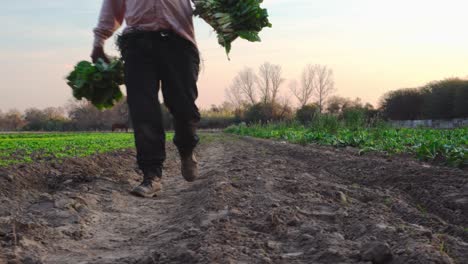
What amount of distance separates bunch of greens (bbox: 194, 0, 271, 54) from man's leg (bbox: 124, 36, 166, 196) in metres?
0.70

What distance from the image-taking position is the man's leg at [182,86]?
4.11 meters

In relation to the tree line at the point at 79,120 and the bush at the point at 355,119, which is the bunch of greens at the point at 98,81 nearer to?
the bush at the point at 355,119

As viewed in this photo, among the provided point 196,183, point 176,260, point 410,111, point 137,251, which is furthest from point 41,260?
point 410,111

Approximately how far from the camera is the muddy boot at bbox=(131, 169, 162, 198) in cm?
397

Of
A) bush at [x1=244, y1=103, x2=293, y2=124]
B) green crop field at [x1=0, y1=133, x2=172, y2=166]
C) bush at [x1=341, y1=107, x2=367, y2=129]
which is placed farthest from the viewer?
bush at [x1=244, y1=103, x2=293, y2=124]

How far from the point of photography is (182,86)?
4.19 meters

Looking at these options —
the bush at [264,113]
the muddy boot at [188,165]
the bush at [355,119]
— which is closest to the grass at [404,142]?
the bush at [355,119]

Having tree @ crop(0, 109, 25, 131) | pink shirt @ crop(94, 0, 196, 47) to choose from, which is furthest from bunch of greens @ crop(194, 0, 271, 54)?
tree @ crop(0, 109, 25, 131)

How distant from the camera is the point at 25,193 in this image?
4168 mm

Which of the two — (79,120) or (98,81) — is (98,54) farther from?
(79,120)

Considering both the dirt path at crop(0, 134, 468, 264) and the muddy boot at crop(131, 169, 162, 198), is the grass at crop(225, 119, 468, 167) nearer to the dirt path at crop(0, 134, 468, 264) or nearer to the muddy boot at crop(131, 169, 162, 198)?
the dirt path at crop(0, 134, 468, 264)

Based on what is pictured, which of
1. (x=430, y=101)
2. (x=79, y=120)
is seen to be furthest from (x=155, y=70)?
(x=79, y=120)

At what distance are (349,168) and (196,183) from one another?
253cm

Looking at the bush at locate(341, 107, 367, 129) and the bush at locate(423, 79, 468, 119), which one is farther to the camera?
the bush at locate(423, 79, 468, 119)
